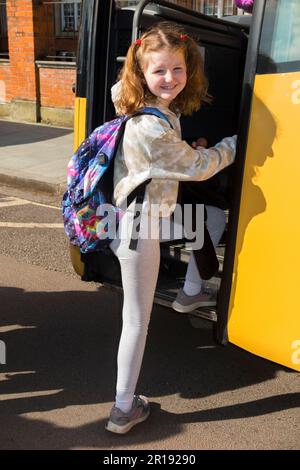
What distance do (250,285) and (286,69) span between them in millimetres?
931

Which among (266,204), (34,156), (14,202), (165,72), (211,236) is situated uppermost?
(165,72)

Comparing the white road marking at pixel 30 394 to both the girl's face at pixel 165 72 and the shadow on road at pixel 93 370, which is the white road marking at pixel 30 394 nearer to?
the shadow on road at pixel 93 370

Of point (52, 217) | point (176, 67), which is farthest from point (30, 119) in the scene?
point (176, 67)

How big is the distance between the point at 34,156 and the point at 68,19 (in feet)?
21.3

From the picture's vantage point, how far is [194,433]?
260cm

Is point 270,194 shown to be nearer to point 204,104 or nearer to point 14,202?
point 204,104

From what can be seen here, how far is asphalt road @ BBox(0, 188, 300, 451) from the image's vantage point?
257 cm

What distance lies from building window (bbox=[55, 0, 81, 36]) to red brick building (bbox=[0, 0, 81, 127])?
148cm

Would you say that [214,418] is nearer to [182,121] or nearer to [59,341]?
[59,341]

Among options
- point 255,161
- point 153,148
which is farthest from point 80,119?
point 255,161

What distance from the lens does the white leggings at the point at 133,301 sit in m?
2.31

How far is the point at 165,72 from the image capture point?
7.13ft

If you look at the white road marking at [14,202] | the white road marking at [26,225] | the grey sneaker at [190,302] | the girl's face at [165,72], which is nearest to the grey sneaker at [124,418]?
the grey sneaker at [190,302]

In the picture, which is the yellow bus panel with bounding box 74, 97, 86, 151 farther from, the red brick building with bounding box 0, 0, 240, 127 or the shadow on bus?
the red brick building with bounding box 0, 0, 240, 127
